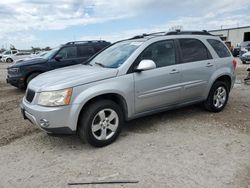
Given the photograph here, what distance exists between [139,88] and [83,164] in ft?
5.14

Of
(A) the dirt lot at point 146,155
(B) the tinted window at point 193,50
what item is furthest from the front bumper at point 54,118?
(B) the tinted window at point 193,50

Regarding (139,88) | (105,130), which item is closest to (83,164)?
(105,130)

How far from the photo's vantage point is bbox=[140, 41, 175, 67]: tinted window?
15.2 ft

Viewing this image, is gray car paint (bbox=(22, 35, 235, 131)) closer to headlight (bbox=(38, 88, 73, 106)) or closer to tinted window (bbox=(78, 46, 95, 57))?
headlight (bbox=(38, 88, 73, 106))

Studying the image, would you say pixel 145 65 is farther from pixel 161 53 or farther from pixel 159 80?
pixel 161 53

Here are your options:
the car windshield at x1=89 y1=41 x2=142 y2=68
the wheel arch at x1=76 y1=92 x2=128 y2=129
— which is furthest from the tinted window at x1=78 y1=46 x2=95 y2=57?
the wheel arch at x1=76 y1=92 x2=128 y2=129

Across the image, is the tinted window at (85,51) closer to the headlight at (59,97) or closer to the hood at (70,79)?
the hood at (70,79)

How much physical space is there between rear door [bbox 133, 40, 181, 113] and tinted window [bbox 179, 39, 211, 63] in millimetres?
255

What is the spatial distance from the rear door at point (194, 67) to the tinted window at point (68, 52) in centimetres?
546

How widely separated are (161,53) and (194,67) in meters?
0.81

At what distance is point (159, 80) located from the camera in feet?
15.1

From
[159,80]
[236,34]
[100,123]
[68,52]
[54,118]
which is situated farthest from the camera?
[236,34]

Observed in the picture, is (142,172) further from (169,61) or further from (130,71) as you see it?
(169,61)

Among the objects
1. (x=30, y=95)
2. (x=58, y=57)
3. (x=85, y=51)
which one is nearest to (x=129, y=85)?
(x=30, y=95)
